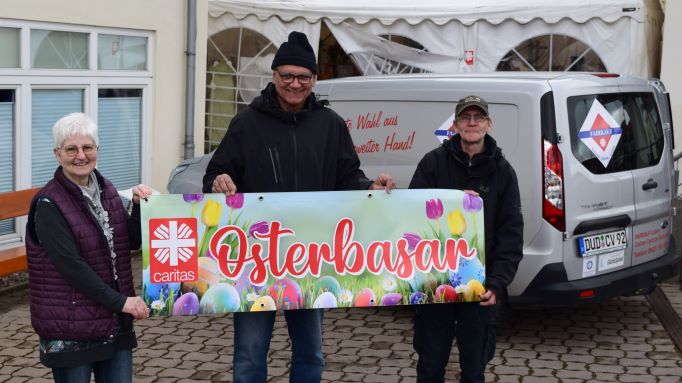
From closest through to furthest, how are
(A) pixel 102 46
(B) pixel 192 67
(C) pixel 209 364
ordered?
(C) pixel 209 364 → (A) pixel 102 46 → (B) pixel 192 67

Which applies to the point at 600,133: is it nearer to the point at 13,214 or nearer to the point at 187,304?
the point at 187,304

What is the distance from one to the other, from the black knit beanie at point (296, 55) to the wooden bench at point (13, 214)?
4.36 metres

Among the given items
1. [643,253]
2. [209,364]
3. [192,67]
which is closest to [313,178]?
[209,364]

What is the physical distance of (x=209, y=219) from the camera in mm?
4777

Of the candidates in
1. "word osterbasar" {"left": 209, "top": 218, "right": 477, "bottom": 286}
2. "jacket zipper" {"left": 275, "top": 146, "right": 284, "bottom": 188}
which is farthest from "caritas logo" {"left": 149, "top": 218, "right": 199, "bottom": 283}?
"jacket zipper" {"left": 275, "top": 146, "right": 284, "bottom": 188}

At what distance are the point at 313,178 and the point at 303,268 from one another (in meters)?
0.41

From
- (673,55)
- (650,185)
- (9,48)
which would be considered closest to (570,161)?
(650,185)

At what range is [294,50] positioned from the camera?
15.8ft

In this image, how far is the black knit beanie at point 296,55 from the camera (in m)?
4.80

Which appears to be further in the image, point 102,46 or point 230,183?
point 102,46

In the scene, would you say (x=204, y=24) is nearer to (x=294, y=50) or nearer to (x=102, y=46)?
(x=102, y=46)

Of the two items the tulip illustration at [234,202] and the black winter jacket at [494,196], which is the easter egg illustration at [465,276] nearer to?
the black winter jacket at [494,196]

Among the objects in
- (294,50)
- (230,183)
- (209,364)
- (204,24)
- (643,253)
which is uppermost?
(204,24)

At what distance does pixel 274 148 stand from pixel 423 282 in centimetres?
91
